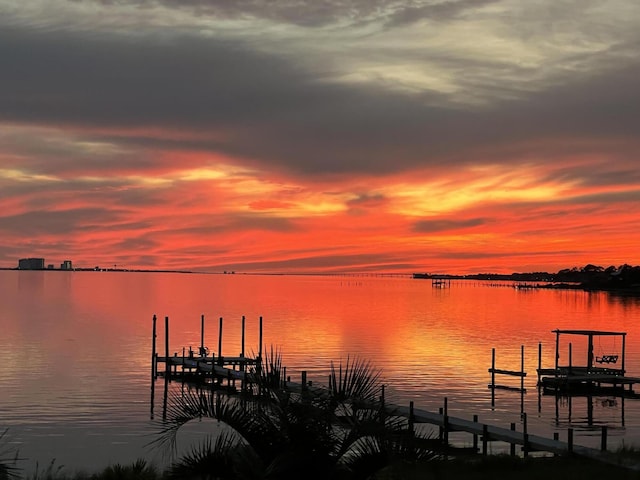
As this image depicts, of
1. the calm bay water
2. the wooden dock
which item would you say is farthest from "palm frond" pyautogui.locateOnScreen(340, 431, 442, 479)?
the calm bay water

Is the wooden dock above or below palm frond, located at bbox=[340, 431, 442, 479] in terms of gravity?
below

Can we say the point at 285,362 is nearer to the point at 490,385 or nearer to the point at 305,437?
the point at 490,385

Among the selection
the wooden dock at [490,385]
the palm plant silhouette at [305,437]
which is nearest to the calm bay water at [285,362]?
the wooden dock at [490,385]

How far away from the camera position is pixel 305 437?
1098 centimetres

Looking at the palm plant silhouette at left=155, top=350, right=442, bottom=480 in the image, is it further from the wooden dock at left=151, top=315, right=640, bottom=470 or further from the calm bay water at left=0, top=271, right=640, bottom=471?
the calm bay water at left=0, top=271, right=640, bottom=471

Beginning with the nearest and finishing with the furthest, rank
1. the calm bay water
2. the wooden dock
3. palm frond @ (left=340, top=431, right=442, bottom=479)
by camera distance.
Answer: palm frond @ (left=340, top=431, right=442, bottom=479) → the wooden dock → the calm bay water

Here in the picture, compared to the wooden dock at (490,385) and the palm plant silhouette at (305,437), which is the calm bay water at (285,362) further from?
the palm plant silhouette at (305,437)

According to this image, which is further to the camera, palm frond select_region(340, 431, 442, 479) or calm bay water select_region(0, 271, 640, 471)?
calm bay water select_region(0, 271, 640, 471)

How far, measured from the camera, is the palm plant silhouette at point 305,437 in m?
10.8

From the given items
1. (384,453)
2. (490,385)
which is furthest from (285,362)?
(384,453)

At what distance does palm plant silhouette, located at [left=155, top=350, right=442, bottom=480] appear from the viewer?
35.5 ft

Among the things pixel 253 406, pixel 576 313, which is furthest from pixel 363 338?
pixel 253 406

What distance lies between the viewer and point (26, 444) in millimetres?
35312

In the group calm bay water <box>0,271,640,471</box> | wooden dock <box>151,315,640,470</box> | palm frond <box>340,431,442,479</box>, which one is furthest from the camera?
calm bay water <box>0,271,640,471</box>
